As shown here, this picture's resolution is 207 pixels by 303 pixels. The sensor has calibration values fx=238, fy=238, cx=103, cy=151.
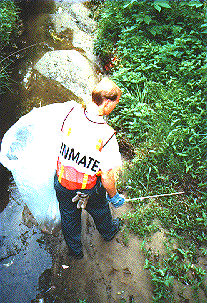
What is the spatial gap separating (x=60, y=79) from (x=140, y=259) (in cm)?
280

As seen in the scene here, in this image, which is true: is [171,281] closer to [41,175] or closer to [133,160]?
[133,160]

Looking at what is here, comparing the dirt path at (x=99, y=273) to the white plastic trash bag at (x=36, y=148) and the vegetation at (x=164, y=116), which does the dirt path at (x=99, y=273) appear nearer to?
the vegetation at (x=164, y=116)

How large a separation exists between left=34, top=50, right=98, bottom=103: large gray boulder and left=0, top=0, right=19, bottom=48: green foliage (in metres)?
0.82

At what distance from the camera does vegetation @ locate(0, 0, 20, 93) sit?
377cm

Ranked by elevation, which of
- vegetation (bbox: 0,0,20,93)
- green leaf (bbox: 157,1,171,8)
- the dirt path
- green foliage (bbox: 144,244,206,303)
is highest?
vegetation (bbox: 0,0,20,93)

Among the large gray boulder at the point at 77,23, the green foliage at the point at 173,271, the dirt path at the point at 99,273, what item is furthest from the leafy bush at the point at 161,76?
the dirt path at the point at 99,273

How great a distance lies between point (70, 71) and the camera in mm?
3844

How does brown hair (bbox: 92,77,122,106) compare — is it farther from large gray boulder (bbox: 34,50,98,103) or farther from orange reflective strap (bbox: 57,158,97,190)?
large gray boulder (bbox: 34,50,98,103)

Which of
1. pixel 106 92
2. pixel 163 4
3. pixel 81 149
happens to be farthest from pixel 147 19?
pixel 81 149

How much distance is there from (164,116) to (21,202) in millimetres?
2231

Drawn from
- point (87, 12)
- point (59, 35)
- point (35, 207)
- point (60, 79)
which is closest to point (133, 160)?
point (35, 207)

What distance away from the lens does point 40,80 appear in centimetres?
370

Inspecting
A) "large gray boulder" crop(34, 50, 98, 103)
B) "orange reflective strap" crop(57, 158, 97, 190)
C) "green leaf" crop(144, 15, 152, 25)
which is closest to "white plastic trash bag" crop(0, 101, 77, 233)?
"orange reflective strap" crop(57, 158, 97, 190)

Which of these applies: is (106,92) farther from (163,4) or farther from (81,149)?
(163,4)
